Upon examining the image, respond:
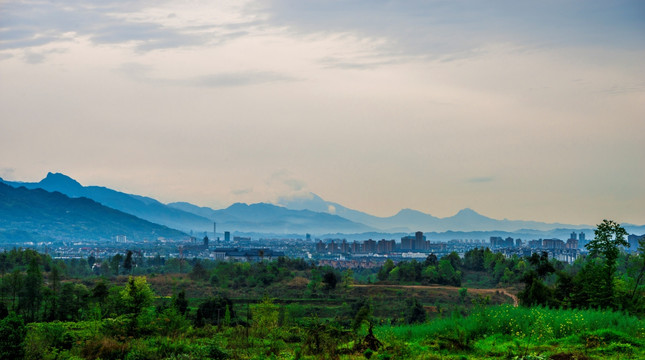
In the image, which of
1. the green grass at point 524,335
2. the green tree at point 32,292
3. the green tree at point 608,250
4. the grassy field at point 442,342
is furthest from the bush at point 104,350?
the green tree at point 32,292

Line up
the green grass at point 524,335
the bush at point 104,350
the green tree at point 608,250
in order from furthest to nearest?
1. the green tree at point 608,250
2. the bush at point 104,350
3. the green grass at point 524,335

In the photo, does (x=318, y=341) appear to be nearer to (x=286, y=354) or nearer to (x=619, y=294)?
(x=286, y=354)

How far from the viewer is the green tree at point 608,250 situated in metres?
22.3

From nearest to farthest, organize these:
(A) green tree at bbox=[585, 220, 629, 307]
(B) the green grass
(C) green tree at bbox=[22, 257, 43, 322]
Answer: (B) the green grass, (A) green tree at bbox=[585, 220, 629, 307], (C) green tree at bbox=[22, 257, 43, 322]

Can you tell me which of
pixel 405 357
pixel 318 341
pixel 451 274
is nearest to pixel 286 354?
pixel 318 341

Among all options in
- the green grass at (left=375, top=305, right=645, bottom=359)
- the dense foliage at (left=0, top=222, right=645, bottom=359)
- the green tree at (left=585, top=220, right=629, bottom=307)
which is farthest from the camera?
the green tree at (left=585, top=220, right=629, bottom=307)

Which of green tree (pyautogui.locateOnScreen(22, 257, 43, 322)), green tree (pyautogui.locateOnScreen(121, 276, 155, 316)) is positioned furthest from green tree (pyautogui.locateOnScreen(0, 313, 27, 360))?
green tree (pyautogui.locateOnScreen(22, 257, 43, 322))

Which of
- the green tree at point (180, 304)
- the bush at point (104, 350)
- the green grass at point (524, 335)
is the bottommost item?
the green tree at point (180, 304)

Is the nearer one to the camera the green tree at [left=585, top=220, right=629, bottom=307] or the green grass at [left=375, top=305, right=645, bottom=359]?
the green grass at [left=375, top=305, right=645, bottom=359]

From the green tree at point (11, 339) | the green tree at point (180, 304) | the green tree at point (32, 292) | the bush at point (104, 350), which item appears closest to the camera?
the green tree at point (11, 339)

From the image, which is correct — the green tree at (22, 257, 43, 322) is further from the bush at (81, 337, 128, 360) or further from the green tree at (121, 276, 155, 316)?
the bush at (81, 337, 128, 360)

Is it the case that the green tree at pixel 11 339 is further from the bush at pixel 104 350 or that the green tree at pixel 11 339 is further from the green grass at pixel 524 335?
the green grass at pixel 524 335

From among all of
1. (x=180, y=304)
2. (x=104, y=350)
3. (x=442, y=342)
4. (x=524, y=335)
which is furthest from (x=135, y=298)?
(x=524, y=335)

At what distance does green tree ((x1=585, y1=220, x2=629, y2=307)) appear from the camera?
22.3 m
